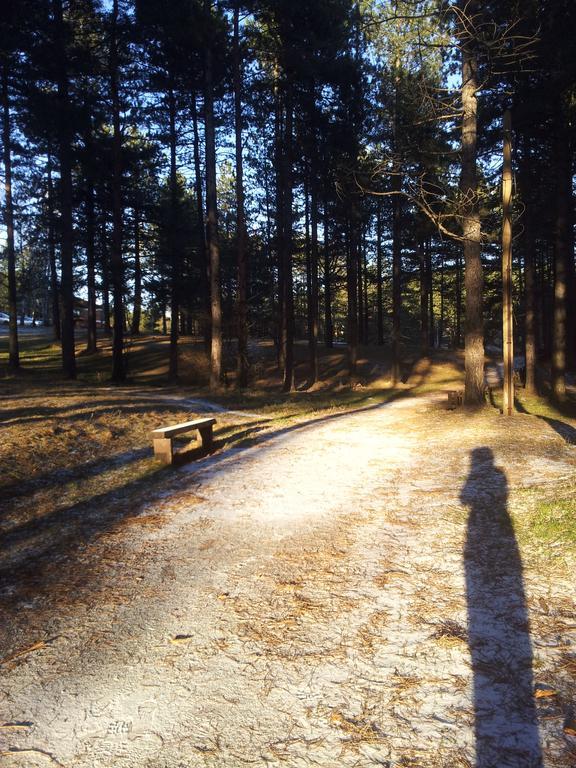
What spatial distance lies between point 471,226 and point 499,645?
9.98 metres

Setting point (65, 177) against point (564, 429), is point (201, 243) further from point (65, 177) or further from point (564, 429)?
point (564, 429)

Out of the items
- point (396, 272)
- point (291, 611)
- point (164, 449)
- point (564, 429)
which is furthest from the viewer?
point (396, 272)

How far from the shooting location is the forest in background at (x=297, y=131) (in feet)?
36.4

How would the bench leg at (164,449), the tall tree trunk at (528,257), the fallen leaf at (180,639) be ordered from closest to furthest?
1. the fallen leaf at (180,639)
2. the bench leg at (164,449)
3. the tall tree trunk at (528,257)

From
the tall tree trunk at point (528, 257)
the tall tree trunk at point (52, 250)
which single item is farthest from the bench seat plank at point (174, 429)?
the tall tree trunk at point (52, 250)

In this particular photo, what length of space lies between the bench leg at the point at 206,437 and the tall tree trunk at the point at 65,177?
13.0 meters

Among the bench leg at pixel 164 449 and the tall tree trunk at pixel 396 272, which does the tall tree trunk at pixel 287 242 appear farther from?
the bench leg at pixel 164 449

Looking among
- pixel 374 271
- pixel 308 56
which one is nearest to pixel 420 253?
pixel 308 56

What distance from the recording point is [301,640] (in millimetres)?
3174

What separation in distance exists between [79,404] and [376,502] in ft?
26.4

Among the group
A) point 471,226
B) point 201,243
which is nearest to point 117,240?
point 201,243

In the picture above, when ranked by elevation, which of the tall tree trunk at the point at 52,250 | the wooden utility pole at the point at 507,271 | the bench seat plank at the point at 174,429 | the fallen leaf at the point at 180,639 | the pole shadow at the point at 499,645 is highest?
the tall tree trunk at the point at 52,250

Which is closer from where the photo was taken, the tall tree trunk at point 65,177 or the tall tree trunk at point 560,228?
the tall tree trunk at point 560,228

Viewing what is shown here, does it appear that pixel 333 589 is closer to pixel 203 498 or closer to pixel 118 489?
pixel 203 498
